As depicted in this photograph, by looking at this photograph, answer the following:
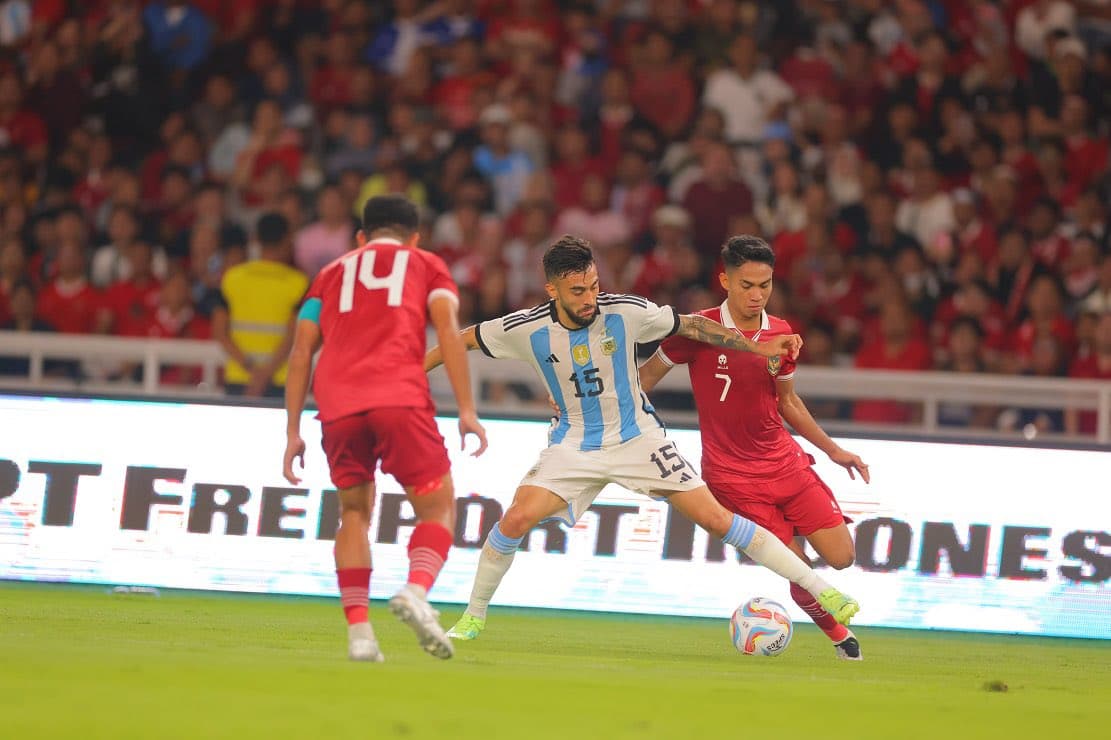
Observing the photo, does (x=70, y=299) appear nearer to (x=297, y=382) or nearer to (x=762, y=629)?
(x=297, y=382)

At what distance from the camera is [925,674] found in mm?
7004

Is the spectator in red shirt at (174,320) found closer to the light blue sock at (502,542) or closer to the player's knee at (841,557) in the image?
the light blue sock at (502,542)

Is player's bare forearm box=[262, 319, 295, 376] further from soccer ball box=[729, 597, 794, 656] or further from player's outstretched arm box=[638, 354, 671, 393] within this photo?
soccer ball box=[729, 597, 794, 656]

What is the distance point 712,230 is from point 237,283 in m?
4.12

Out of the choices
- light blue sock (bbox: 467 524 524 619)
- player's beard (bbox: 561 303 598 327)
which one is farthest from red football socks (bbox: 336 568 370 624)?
player's beard (bbox: 561 303 598 327)

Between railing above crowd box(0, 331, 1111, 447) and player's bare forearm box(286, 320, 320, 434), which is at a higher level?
player's bare forearm box(286, 320, 320, 434)

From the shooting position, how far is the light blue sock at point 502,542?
23.9 feet

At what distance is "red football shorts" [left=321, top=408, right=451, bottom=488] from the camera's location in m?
6.09

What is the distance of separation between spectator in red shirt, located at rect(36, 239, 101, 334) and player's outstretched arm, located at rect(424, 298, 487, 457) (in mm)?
6883

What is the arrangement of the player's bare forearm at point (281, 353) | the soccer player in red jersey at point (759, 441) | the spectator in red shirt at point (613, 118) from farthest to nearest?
1. the spectator in red shirt at point (613, 118)
2. the player's bare forearm at point (281, 353)
3. the soccer player in red jersey at point (759, 441)

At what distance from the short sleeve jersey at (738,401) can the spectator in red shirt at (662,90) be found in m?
6.73

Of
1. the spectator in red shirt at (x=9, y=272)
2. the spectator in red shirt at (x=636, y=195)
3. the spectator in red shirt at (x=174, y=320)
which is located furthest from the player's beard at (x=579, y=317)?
the spectator in red shirt at (x=9, y=272)

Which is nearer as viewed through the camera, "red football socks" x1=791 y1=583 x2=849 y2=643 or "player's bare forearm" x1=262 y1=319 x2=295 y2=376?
"red football socks" x1=791 y1=583 x2=849 y2=643

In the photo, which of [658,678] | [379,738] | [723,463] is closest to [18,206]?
[723,463]
